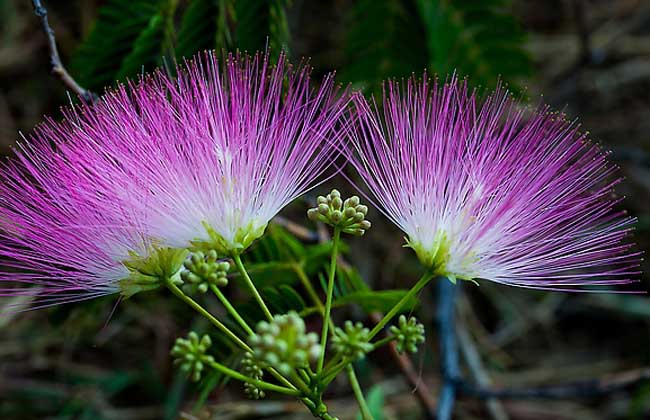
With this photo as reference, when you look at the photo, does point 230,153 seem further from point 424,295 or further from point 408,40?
point 424,295

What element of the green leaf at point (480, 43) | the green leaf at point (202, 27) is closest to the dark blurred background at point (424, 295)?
the green leaf at point (480, 43)

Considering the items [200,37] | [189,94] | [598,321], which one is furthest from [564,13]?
Result: [189,94]

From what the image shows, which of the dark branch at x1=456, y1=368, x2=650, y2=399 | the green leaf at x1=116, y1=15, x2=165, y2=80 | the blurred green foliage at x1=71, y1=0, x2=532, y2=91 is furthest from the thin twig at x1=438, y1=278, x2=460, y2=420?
the green leaf at x1=116, y1=15, x2=165, y2=80

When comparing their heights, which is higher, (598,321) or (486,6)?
(486,6)

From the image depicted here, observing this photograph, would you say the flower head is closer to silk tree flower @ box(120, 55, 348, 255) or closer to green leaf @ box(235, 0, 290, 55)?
silk tree flower @ box(120, 55, 348, 255)

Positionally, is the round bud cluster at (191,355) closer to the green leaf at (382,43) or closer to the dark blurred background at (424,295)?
the dark blurred background at (424,295)

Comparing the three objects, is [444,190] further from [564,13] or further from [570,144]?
[564,13]

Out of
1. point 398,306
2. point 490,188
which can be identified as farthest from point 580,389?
point 398,306
